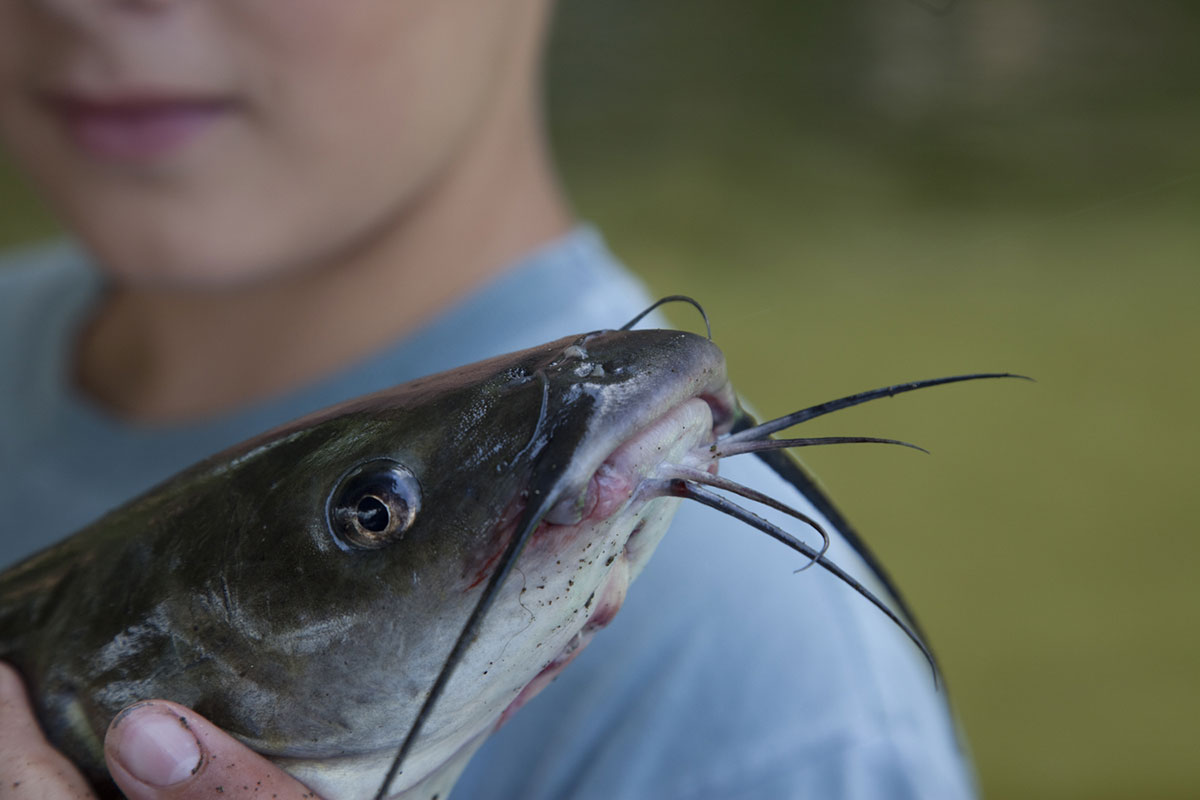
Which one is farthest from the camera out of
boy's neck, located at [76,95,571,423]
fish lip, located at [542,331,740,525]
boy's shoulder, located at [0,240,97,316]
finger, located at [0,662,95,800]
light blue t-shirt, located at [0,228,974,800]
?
boy's shoulder, located at [0,240,97,316]

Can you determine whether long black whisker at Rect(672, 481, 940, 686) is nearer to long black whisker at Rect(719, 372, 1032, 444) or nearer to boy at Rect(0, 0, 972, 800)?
long black whisker at Rect(719, 372, 1032, 444)

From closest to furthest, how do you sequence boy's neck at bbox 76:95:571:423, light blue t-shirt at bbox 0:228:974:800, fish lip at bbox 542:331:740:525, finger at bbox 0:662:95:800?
fish lip at bbox 542:331:740:525, finger at bbox 0:662:95:800, light blue t-shirt at bbox 0:228:974:800, boy's neck at bbox 76:95:571:423

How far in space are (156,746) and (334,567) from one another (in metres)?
0.09

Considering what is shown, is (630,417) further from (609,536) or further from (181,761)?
(181,761)

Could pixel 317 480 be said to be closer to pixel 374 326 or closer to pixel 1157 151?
pixel 1157 151

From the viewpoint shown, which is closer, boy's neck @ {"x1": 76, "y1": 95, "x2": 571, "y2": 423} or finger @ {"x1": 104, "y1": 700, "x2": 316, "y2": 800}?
finger @ {"x1": 104, "y1": 700, "x2": 316, "y2": 800}

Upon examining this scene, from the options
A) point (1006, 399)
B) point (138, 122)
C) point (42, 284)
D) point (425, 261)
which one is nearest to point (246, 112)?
point (138, 122)

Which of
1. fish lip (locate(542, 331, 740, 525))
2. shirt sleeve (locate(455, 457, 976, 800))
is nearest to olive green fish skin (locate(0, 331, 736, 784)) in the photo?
fish lip (locate(542, 331, 740, 525))

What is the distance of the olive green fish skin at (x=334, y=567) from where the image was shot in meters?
0.31

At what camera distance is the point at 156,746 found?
1.19 ft

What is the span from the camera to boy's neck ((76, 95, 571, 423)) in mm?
800

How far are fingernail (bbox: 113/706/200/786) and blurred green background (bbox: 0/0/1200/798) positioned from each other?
241mm

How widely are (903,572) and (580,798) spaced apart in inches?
50.7

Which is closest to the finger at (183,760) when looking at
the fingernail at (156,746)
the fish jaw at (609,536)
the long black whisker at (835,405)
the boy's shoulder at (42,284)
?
the fingernail at (156,746)
